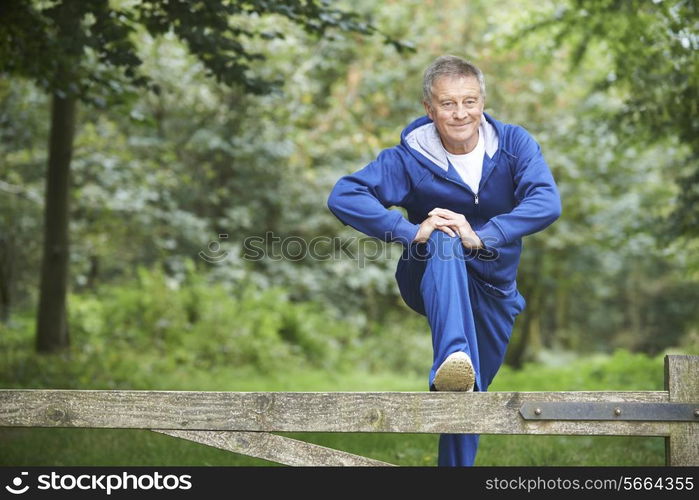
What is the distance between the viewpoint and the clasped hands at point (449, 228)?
126 inches

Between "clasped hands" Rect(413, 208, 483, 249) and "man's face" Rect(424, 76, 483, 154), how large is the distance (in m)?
0.43

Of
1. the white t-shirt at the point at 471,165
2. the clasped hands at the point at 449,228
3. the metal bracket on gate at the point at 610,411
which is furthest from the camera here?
the white t-shirt at the point at 471,165

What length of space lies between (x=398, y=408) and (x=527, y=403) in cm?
45

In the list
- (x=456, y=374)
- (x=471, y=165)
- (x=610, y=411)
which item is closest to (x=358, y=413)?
(x=456, y=374)

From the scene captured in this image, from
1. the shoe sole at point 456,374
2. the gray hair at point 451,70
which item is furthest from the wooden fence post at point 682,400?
the gray hair at point 451,70

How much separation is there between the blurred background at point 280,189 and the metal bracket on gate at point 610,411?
11.3ft

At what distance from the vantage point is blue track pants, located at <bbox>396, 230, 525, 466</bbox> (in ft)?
9.96

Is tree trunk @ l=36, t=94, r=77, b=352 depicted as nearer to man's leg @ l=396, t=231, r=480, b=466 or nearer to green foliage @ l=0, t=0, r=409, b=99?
green foliage @ l=0, t=0, r=409, b=99

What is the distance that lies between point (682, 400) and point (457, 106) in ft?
4.92

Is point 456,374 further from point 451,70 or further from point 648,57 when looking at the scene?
point 648,57

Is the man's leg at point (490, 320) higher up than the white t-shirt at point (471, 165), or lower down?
lower down

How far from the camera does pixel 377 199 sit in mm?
3457

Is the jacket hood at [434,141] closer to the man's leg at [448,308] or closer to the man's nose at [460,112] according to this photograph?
the man's nose at [460,112]
